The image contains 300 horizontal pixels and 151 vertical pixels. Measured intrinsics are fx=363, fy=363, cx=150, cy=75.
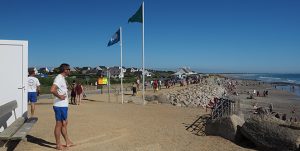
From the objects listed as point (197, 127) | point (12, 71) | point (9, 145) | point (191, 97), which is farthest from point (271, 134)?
point (191, 97)

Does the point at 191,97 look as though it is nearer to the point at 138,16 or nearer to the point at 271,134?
the point at 138,16

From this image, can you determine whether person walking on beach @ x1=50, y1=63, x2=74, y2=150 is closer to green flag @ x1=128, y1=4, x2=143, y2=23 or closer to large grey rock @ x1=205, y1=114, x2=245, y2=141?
large grey rock @ x1=205, y1=114, x2=245, y2=141

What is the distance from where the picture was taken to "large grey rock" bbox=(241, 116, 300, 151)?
773cm

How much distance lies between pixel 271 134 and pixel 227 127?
1375 mm

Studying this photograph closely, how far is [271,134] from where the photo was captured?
26.8 ft

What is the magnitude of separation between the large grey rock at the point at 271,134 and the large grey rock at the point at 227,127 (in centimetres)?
27

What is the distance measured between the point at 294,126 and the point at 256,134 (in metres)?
0.86

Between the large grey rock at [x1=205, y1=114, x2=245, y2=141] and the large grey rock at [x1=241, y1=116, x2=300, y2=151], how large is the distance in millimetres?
268

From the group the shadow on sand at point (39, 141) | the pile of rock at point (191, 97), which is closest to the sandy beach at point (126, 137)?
the shadow on sand at point (39, 141)

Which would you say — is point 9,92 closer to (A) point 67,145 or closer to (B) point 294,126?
(A) point 67,145

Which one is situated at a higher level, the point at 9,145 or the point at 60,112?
the point at 60,112

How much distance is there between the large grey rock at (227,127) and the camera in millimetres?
9156

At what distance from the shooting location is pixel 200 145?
27.8 feet

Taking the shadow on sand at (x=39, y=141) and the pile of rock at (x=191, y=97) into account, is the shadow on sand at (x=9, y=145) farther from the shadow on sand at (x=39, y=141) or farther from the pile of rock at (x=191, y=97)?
the pile of rock at (x=191, y=97)
